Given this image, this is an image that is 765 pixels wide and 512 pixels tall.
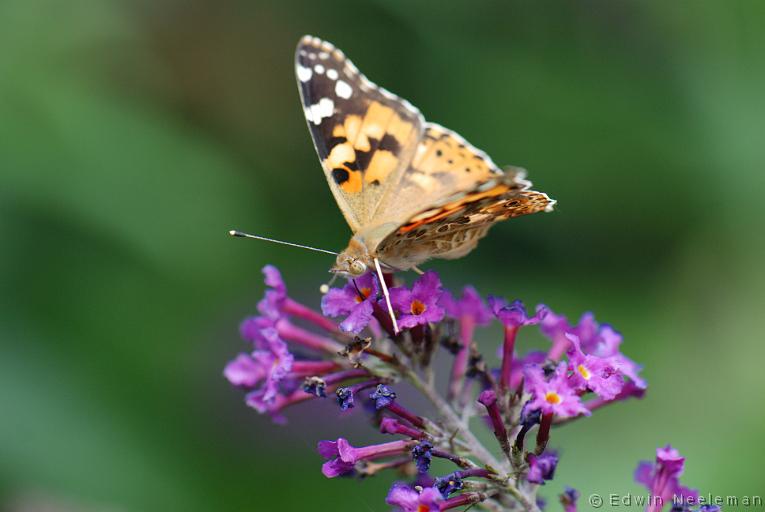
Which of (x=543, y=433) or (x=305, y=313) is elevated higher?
(x=305, y=313)

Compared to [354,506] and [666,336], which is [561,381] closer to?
[354,506]

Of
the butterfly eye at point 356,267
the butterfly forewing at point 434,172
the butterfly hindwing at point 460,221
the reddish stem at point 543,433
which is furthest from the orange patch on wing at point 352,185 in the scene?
the reddish stem at point 543,433

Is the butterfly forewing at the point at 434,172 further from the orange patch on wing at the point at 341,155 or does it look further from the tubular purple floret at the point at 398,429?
the tubular purple floret at the point at 398,429

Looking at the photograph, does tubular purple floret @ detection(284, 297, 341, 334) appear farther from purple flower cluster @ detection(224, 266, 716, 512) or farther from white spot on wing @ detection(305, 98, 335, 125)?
white spot on wing @ detection(305, 98, 335, 125)

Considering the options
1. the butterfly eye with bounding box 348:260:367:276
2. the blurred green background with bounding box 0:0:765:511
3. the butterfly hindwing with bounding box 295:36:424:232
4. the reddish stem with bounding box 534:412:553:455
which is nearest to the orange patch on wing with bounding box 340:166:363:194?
the butterfly hindwing with bounding box 295:36:424:232

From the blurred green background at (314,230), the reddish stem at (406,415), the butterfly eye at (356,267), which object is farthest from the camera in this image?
the blurred green background at (314,230)

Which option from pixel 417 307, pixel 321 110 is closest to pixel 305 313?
pixel 417 307

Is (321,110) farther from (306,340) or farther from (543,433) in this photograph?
(543,433)
